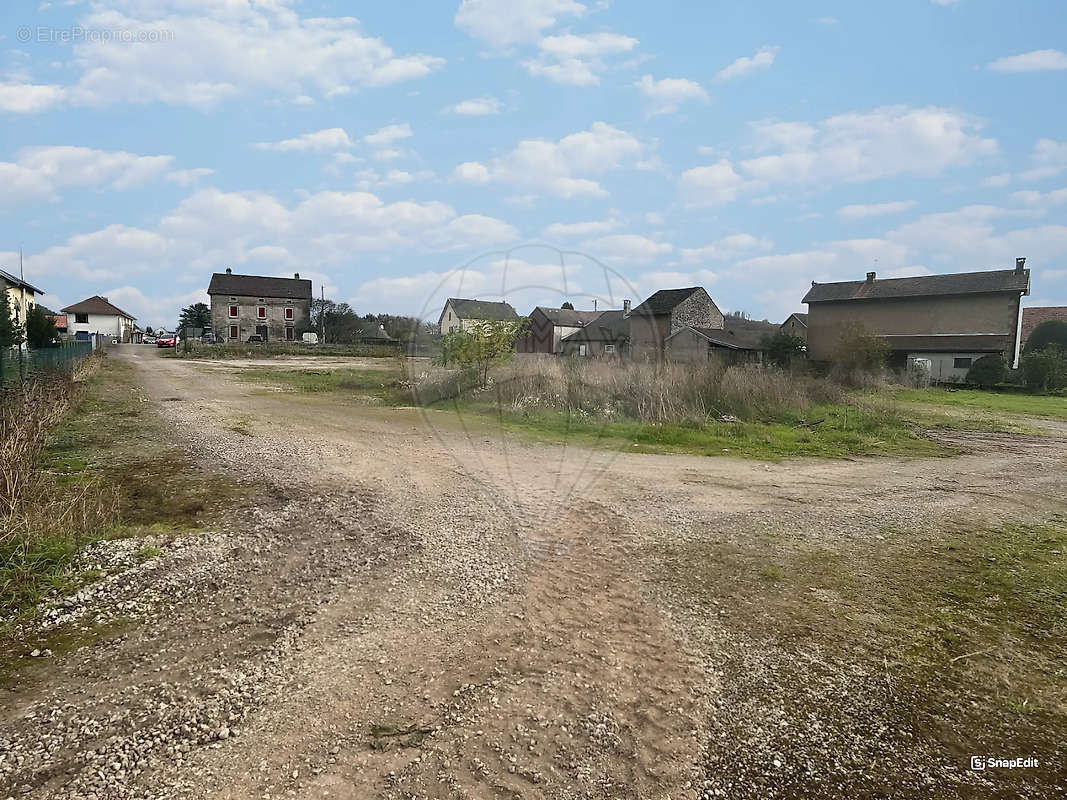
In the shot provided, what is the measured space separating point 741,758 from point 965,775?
1220mm

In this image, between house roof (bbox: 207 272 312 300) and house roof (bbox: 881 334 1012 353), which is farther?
house roof (bbox: 207 272 312 300)

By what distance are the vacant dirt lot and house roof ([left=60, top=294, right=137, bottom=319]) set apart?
106124mm

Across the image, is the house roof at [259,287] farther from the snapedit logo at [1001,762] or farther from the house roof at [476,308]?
the snapedit logo at [1001,762]

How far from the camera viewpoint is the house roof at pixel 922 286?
135ft

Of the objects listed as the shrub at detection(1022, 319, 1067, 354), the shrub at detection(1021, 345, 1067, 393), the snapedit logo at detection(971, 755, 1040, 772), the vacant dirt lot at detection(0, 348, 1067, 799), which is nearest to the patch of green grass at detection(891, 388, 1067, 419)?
the shrub at detection(1021, 345, 1067, 393)

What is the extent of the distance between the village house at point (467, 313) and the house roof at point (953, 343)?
3639 cm

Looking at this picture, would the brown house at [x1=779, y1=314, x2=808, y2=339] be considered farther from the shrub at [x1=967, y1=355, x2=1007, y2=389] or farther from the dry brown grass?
the dry brown grass

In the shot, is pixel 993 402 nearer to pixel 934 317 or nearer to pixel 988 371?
pixel 988 371

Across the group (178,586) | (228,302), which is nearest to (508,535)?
(178,586)

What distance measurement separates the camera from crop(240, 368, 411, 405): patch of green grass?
22028 millimetres

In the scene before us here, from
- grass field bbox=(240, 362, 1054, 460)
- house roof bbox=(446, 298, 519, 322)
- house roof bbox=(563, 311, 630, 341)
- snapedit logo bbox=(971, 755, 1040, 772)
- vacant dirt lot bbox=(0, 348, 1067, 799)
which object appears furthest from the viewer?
house roof bbox=(563, 311, 630, 341)

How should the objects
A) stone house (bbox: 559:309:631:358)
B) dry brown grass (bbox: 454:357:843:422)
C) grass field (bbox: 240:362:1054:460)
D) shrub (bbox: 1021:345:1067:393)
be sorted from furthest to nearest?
shrub (bbox: 1021:345:1067:393), stone house (bbox: 559:309:631:358), dry brown grass (bbox: 454:357:843:422), grass field (bbox: 240:362:1054:460)

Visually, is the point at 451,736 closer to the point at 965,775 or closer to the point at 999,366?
the point at 965,775

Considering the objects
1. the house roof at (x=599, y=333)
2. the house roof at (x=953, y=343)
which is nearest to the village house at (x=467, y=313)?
the house roof at (x=599, y=333)
